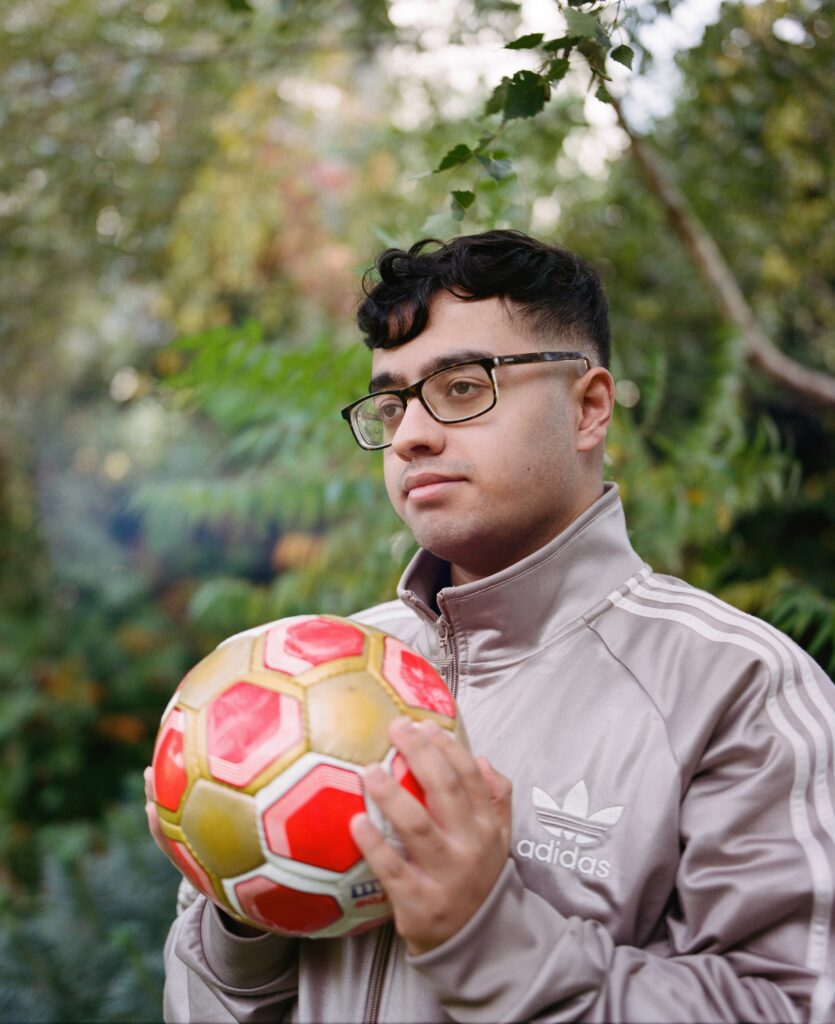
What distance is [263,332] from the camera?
5.26 metres

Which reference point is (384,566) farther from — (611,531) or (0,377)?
(0,377)

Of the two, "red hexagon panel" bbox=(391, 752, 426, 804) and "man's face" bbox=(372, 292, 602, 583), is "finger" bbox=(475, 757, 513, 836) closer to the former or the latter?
"red hexagon panel" bbox=(391, 752, 426, 804)

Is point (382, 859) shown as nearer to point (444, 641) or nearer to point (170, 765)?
point (170, 765)

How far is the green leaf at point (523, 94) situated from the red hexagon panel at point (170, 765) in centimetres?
146

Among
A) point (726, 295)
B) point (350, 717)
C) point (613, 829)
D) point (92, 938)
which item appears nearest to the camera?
point (350, 717)

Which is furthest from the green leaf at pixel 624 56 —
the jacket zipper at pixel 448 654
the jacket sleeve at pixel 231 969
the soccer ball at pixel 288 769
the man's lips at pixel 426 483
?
the jacket sleeve at pixel 231 969

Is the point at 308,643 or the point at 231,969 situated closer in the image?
the point at 308,643

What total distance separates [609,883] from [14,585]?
8189 mm

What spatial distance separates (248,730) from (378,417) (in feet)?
2.88

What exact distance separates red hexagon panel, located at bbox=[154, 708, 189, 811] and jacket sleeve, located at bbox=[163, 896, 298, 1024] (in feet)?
1.10

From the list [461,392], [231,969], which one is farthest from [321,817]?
[461,392]

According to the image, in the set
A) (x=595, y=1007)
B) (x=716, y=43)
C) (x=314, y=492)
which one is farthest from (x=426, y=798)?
(x=716, y=43)

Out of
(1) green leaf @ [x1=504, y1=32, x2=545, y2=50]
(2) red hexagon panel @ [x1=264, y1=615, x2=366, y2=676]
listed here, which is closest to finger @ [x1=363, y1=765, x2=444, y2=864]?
(2) red hexagon panel @ [x1=264, y1=615, x2=366, y2=676]

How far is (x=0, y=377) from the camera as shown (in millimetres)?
7781
